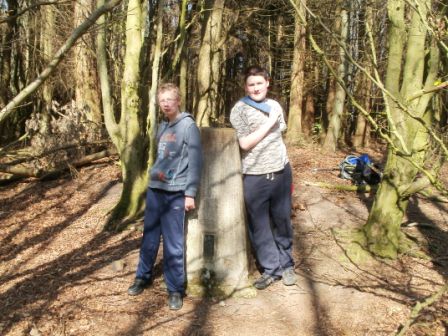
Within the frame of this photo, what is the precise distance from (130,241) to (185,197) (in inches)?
80.9

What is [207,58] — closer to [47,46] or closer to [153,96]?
[153,96]

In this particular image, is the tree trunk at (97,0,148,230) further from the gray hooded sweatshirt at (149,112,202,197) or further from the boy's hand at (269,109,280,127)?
the boy's hand at (269,109,280,127)

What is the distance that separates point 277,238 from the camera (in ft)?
13.8

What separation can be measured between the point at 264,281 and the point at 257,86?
1.80m

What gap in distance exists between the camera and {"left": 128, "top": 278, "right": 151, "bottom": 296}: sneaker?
3996 mm

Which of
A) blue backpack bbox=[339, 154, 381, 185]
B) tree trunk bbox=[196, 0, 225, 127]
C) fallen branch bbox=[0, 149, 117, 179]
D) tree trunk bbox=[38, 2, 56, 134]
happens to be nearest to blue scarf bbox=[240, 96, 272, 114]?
blue backpack bbox=[339, 154, 381, 185]

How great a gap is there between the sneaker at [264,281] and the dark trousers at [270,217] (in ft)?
0.13

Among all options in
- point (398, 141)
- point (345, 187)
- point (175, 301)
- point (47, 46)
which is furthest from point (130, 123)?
point (47, 46)

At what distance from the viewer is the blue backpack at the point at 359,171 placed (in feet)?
25.8

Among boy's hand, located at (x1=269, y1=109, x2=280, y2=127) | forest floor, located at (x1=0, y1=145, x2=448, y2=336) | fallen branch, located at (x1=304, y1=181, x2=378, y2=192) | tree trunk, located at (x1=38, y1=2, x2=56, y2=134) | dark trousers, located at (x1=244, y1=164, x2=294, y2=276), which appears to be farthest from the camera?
tree trunk, located at (x1=38, y1=2, x2=56, y2=134)

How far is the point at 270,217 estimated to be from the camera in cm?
421

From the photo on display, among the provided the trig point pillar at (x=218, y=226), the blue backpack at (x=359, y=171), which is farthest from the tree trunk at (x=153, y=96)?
the blue backpack at (x=359, y=171)

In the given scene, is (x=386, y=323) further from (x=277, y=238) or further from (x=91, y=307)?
(x=91, y=307)

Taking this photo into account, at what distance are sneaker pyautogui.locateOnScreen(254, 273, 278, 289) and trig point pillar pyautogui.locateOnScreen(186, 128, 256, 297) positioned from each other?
0.30ft
